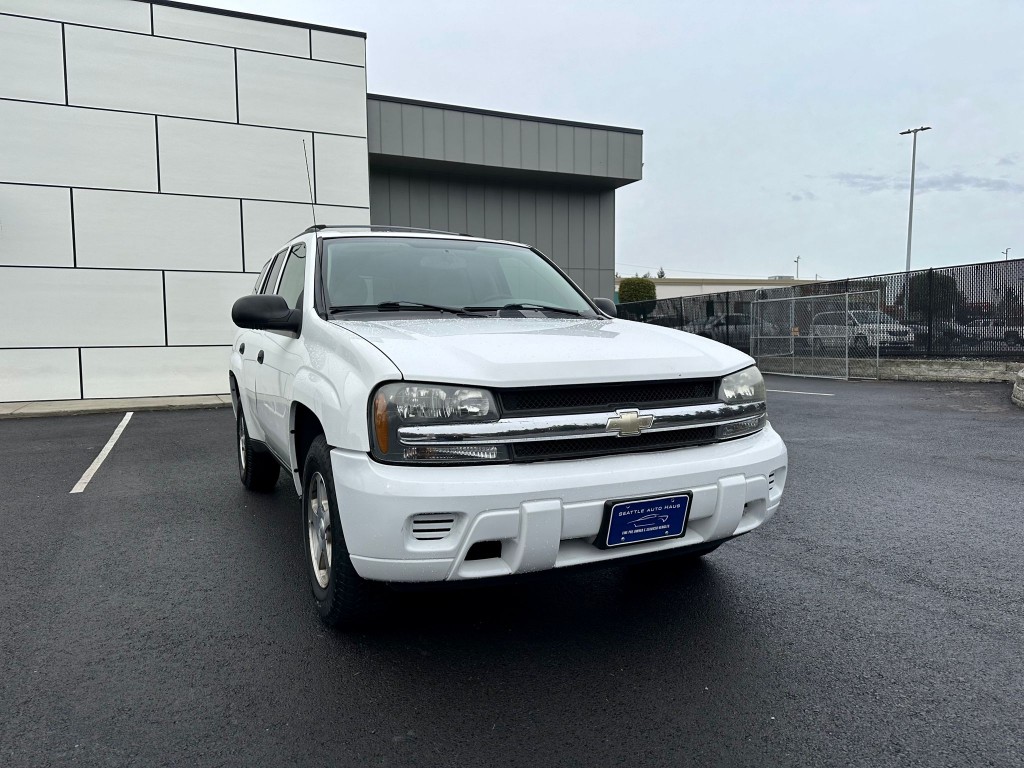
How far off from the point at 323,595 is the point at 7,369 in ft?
37.6

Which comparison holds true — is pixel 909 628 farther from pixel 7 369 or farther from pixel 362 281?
pixel 7 369

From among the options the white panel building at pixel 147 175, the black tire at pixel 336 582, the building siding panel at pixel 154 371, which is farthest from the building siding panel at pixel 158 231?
the black tire at pixel 336 582

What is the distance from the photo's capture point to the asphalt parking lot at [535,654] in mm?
2256

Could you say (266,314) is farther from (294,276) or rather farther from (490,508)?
(490,508)

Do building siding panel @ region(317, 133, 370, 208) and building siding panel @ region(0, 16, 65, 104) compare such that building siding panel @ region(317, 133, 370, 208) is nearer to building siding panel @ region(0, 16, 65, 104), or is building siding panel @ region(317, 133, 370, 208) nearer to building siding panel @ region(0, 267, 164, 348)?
building siding panel @ region(0, 267, 164, 348)

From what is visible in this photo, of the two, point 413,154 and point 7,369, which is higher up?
point 413,154

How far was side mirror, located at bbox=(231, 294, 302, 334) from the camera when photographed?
134 inches

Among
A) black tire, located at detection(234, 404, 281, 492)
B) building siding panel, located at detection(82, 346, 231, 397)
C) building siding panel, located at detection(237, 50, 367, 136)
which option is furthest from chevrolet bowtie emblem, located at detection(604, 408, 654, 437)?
building siding panel, located at detection(237, 50, 367, 136)

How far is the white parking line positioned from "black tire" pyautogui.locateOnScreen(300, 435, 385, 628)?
379 centimetres

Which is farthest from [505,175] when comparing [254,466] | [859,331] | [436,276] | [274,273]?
[436,276]

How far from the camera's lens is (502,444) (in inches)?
99.5

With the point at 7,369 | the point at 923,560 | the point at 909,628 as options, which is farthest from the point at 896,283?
the point at 7,369

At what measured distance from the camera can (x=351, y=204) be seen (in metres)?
13.7

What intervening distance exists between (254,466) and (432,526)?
3.44 meters
